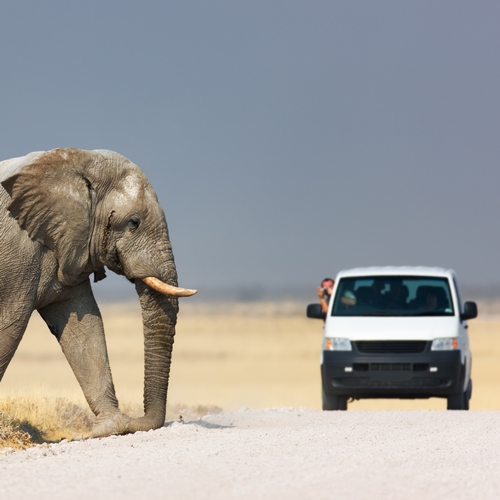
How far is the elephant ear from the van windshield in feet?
20.3

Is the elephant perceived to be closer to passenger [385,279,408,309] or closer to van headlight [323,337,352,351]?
van headlight [323,337,352,351]

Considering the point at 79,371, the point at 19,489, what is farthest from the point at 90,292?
the point at 19,489

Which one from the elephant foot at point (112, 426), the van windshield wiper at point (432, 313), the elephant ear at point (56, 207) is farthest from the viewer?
the van windshield wiper at point (432, 313)

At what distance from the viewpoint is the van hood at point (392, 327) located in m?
15.7

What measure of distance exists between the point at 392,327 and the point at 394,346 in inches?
11.0

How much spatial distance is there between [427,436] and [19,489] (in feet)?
16.2

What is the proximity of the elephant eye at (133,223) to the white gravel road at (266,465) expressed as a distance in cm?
207

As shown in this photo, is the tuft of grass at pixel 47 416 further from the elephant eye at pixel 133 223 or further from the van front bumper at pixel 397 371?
the van front bumper at pixel 397 371

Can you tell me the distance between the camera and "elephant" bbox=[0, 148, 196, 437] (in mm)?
10789

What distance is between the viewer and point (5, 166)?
11.4 meters

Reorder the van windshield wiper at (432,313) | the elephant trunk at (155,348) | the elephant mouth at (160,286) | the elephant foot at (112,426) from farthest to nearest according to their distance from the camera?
the van windshield wiper at (432,313) < the elephant foot at (112,426) < the elephant trunk at (155,348) < the elephant mouth at (160,286)

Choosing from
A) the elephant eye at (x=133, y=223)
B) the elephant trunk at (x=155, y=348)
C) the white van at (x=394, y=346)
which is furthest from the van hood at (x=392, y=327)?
the elephant eye at (x=133, y=223)

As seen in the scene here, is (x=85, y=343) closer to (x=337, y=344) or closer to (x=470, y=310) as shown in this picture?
(x=337, y=344)

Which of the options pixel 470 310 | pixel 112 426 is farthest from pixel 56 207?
pixel 470 310
